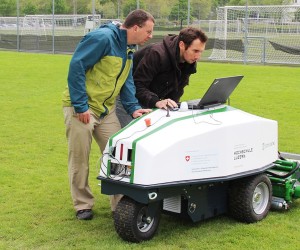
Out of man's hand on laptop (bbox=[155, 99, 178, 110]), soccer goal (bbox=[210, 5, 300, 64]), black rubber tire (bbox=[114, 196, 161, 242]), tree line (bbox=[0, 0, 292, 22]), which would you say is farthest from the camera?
tree line (bbox=[0, 0, 292, 22])

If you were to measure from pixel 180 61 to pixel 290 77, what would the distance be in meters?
13.0

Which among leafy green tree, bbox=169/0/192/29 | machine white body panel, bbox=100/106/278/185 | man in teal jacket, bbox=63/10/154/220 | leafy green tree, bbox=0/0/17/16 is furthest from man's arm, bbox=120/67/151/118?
leafy green tree, bbox=0/0/17/16

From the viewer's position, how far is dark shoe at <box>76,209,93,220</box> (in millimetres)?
4875

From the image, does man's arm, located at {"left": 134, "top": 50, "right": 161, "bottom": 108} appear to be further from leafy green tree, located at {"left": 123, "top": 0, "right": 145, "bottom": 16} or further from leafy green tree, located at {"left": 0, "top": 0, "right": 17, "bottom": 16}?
leafy green tree, located at {"left": 0, "top": 0, "right": 17, "bottom": 16}

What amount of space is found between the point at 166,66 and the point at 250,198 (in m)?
1.29

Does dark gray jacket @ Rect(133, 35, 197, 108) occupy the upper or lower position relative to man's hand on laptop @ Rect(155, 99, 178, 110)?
upper

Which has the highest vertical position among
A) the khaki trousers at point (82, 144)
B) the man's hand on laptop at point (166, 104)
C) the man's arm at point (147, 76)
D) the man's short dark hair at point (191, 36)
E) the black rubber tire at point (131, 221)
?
the man's short dark hair at point (191, 36)

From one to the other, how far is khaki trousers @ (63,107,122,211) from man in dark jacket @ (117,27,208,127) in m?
0.32

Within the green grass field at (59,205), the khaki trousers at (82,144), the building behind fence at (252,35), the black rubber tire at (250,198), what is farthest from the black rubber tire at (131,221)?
the building behind fence at (252,35)

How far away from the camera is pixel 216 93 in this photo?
4680 mm

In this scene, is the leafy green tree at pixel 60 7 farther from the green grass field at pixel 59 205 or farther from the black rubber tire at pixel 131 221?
the black rubber tire at pixel 131 221

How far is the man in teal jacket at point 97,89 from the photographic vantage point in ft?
14.7

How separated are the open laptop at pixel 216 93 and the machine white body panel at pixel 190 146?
85 mm

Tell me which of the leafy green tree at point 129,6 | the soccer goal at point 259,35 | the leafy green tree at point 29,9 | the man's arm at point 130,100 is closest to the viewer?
the man's arm at point 130,100
